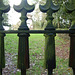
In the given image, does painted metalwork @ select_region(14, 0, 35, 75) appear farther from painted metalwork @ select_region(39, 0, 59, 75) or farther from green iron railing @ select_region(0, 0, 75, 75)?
painted metalwork @ select_region(39, 0, 59, 75)

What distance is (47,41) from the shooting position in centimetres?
108

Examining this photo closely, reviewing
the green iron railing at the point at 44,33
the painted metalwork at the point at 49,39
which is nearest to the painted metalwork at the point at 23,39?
the green iron railing at the point at 44,33

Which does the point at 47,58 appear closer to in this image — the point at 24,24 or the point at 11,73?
the point at 24,24

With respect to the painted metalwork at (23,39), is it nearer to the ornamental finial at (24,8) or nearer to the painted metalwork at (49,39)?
the ornamental finial at (24,8)

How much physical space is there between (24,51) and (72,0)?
0.80m

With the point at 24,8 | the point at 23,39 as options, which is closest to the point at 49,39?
the point at 23,39

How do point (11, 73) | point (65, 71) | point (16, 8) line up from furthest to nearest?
point (65, 71)
point (11, 73)
point (16, 8)

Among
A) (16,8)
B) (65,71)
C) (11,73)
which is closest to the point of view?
(16,8)

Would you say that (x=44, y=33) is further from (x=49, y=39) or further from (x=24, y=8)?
(x=24, y=8)

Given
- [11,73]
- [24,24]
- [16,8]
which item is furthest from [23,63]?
[11,73]

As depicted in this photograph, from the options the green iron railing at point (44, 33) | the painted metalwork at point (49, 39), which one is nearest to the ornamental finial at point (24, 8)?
the green iron railing at point (44, 33)

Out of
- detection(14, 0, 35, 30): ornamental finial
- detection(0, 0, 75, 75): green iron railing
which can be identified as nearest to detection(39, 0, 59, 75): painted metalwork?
detection(0, 0, 75, 75): green iron railing

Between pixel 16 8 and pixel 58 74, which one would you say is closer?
pixel 16 8

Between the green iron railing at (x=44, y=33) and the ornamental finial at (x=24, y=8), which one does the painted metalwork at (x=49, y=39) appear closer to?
the green iron railing at (x=44, y=33)
